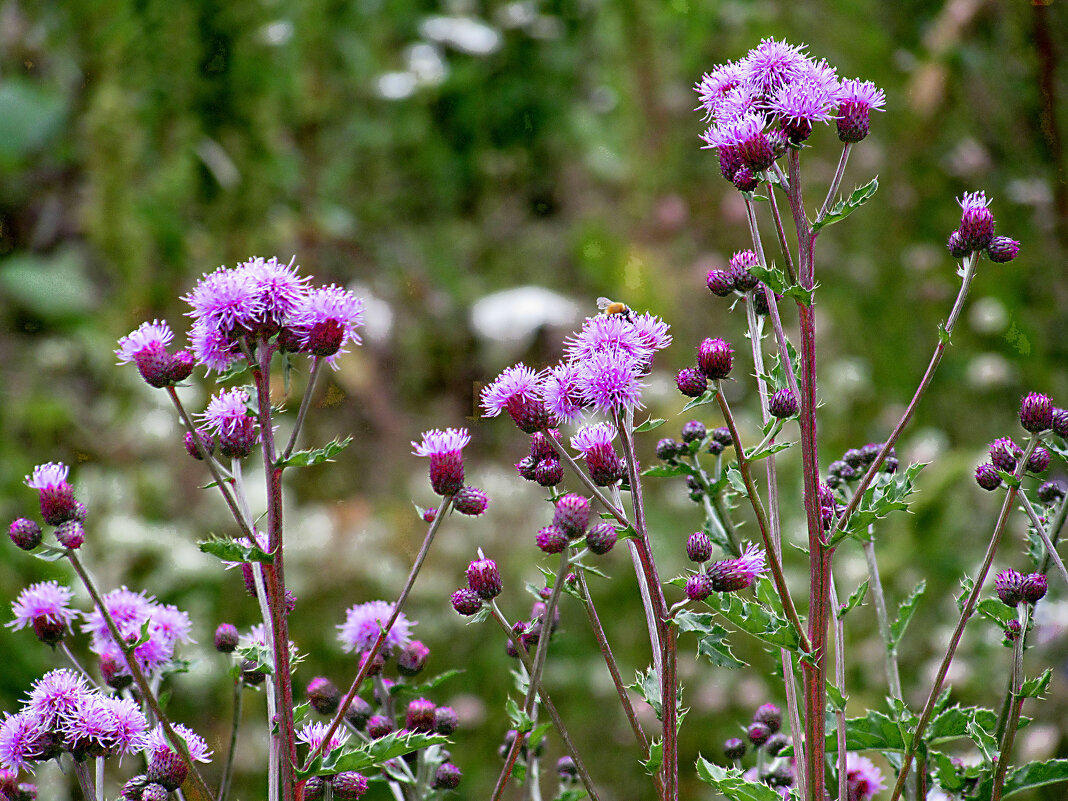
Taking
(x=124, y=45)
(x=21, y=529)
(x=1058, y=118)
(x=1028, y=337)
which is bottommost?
(x=21, y=529)

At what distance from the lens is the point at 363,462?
5.05 m

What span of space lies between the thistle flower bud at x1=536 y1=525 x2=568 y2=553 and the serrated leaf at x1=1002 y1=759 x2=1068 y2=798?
1.87 feet

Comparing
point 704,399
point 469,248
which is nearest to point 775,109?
point 704,399

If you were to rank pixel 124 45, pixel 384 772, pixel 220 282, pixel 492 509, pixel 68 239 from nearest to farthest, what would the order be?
pixel 220 282 < pixel 384 772 < pixel 124 45 < pixel 492 509 < pixel 68 239

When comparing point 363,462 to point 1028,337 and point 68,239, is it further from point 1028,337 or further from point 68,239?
point 1028,337

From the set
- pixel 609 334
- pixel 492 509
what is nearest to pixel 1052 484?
pixel 609 334

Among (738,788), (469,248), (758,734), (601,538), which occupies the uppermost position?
(469,248)

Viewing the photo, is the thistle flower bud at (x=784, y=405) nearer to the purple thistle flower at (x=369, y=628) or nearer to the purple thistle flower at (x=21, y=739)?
the purple thistle flower at (x=369, y=628)

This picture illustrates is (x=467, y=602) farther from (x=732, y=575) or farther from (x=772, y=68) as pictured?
(x=772, y=68)

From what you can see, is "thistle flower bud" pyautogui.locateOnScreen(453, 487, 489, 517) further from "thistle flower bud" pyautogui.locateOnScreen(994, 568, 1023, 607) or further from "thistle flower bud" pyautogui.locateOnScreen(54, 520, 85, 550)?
"thistle flower bud" pyautogui.locateOnScreen(994, 568, 1023, 607)

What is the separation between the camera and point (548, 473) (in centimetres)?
98

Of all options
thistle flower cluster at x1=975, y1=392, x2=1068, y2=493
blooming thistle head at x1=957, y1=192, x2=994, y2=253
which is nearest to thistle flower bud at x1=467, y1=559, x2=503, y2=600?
thistle flower cluster at x1=975, y1=392, x2=1068, y2=493

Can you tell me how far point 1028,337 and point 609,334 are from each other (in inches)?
102

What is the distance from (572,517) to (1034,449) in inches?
21.3
